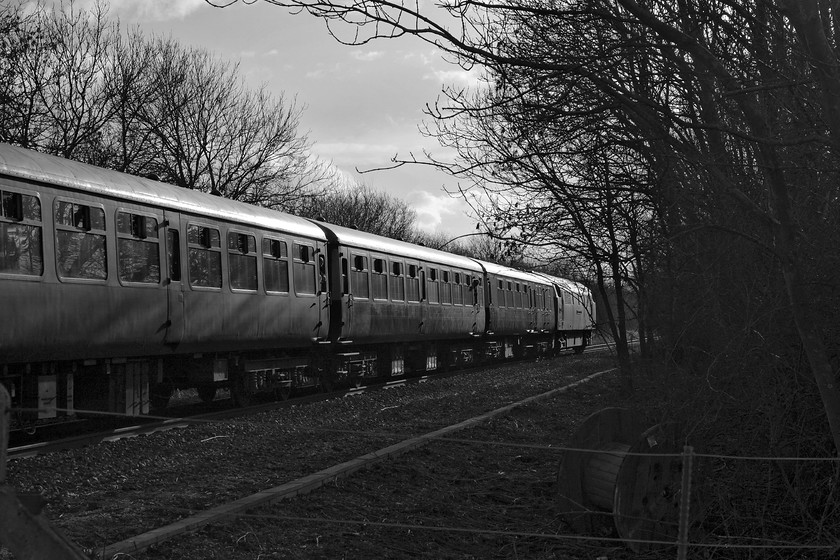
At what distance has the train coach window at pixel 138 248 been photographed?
11.5m

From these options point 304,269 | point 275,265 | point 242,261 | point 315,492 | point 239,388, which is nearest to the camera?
point 315,492

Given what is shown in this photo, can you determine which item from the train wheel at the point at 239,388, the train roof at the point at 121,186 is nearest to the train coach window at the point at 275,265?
the train roof at the point at 121,186

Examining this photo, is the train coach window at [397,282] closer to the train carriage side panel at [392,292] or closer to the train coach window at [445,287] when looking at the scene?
the train carriage side panel at [392,292]

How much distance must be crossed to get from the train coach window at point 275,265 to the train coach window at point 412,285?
20.0ft

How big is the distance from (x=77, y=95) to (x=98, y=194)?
1950cm

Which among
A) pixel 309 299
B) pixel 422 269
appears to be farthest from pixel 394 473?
pixel 422 269

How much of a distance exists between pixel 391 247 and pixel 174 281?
908 centimetres

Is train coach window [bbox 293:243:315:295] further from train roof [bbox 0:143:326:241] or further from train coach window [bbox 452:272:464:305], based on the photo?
train coach window [bbox 452:272:464:305]

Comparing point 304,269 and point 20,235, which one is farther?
point 304,269

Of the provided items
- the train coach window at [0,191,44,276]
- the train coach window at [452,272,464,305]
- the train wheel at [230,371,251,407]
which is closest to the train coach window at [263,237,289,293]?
the train wheel at [230,371,251,407]

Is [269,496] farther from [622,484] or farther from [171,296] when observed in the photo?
[171,296]

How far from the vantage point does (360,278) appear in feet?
62.8

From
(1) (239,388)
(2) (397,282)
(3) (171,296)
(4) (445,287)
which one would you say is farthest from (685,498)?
(4) (445,287)

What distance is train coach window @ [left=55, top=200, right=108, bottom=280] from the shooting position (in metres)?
10.4
